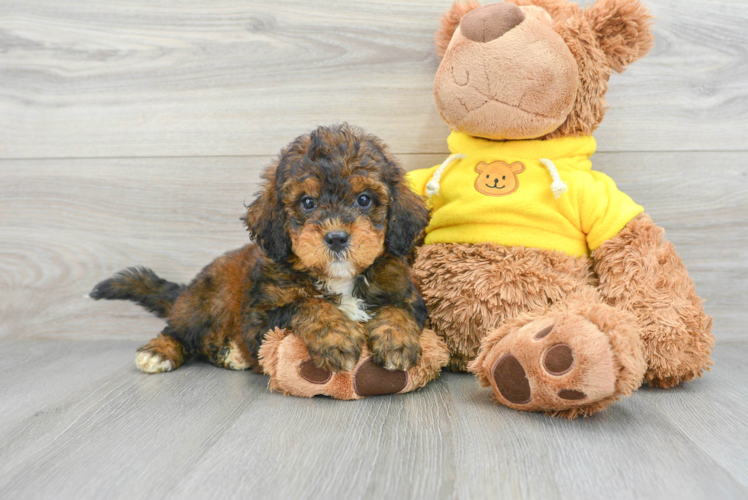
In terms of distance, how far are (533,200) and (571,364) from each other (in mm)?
675

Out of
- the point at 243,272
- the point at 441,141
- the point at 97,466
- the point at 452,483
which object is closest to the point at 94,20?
the point at 243,272

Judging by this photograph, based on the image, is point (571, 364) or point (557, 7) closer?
point (571, 364)

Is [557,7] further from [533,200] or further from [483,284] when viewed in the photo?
[483,284]

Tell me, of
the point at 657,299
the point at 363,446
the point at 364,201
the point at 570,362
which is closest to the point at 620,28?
the point at 657,299

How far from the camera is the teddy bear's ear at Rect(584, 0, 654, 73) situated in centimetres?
191

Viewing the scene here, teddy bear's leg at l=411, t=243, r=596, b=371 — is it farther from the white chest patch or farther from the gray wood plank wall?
the gray wood plank wall

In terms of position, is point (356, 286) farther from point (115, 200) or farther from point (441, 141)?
point (115, 200)

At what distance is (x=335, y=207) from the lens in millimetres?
1671

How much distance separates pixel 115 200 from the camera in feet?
8.70

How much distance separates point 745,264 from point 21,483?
2.78 meters

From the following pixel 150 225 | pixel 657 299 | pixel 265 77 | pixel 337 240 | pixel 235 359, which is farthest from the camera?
pixel 150 225

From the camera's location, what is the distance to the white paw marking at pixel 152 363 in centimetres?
216

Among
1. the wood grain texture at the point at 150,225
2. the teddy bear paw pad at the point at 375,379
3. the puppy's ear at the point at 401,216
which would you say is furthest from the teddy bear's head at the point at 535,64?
the teddy bear paw pad at the point at 375,379

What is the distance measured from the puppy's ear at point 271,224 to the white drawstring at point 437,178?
1.88 feet
